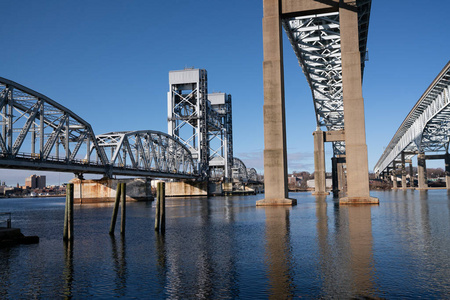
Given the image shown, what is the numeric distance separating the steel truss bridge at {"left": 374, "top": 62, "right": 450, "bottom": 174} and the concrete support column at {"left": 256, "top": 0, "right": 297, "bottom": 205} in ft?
111

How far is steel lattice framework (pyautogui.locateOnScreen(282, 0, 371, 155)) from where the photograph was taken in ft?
158

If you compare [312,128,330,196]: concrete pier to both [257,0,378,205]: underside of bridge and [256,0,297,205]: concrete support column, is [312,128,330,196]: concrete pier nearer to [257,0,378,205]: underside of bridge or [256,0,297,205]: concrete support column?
[257,0,378,205]: underside of bridge

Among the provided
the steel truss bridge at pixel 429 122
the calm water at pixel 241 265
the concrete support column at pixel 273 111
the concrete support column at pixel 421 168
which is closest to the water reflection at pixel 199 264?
the calm water at pixel 241 265

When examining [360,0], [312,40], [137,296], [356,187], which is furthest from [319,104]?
[137,296]

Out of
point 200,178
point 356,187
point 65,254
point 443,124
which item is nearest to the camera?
point 65,254

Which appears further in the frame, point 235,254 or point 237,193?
point 237,193

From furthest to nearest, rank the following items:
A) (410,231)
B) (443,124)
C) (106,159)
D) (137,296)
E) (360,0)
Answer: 1. (443,124)
2. (106,159)
3. (360,0)
4. (410,231)
5. (137,296)

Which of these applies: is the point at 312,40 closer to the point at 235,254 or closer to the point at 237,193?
the point at 235,254

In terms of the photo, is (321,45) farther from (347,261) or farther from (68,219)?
(347,261)

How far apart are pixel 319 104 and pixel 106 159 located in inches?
1637

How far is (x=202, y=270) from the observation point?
1333cm

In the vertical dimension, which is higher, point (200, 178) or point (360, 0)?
point (360, 0)

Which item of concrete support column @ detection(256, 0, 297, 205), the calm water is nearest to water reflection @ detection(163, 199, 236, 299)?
the calm water

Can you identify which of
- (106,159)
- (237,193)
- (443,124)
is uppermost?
(443,124)
